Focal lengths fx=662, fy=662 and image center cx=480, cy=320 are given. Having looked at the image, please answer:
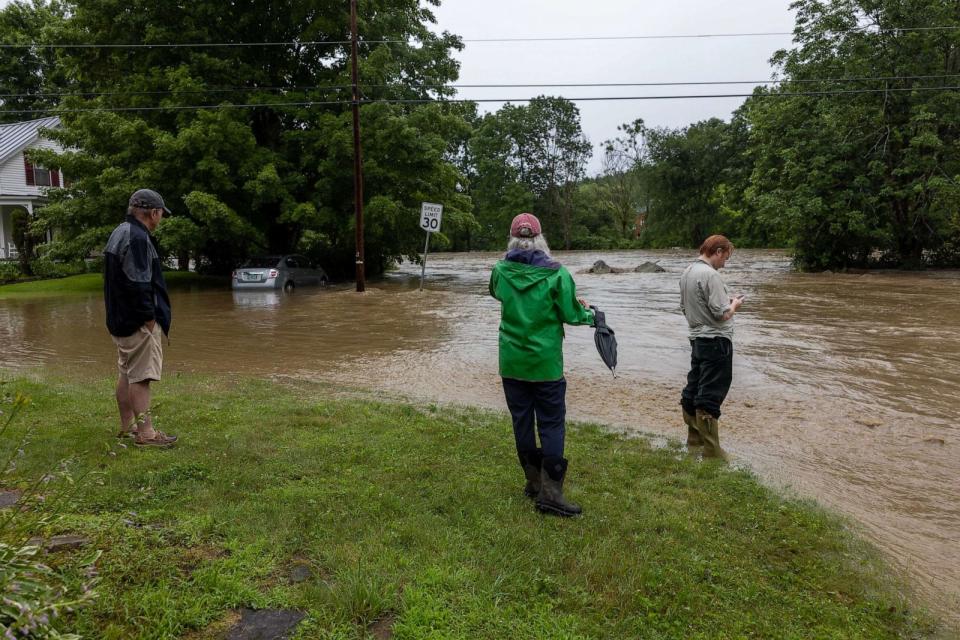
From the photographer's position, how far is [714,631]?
9.83 ft

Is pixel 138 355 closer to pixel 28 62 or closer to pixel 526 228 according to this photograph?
pixel 526 228

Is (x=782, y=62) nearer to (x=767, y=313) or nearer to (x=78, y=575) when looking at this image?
(x=767, y=313)

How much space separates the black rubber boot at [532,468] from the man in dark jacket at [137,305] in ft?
9.37

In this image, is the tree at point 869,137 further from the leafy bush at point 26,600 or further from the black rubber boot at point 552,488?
the leafy bush at point 26,600

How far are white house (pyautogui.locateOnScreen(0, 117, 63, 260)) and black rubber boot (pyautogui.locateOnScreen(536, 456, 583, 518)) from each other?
117 feet

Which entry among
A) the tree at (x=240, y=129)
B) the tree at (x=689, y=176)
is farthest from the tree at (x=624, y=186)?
the tree at (x=240, y=129)

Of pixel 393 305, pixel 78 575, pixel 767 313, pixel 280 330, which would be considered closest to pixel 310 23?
pixel 393 305

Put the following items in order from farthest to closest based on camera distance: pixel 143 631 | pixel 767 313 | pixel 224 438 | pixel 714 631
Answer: pixel 767 313 < pixel 224 438 < pixel 714 631 < pixel 143 631

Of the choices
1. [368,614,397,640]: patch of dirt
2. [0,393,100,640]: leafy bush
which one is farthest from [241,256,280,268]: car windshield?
[368,614,397,640]: patch of dirt

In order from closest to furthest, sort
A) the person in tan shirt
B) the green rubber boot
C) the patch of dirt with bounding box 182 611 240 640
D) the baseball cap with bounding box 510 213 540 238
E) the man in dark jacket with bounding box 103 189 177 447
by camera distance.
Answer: the patch of dirt with bounding box 182 611 240 640, the baseball cap with bounding box 510 213 540 238, the man in dark jacket with bounding box 103 189 177 447, the person in tan shirt, the green rubber boot

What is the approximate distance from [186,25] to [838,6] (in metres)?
25.6

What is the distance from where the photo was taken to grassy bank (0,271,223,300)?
21875 millimetres

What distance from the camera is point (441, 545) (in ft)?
11.9

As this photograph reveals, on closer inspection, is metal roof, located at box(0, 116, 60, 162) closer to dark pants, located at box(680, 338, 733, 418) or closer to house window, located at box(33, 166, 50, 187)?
house window, located at box(33, 166, 50, 187)
